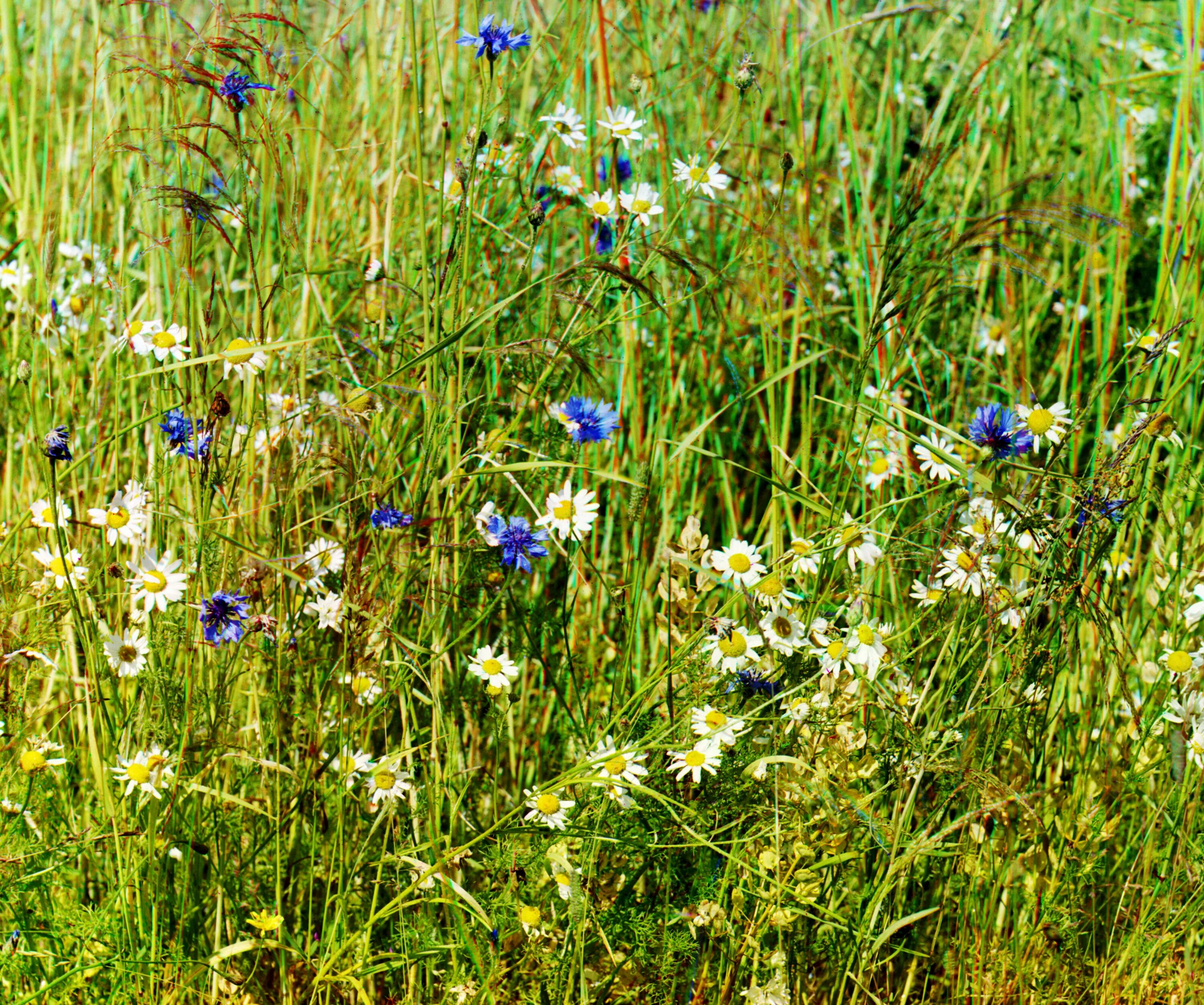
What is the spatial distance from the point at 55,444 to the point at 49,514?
0.90 ft

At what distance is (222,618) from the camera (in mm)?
1217

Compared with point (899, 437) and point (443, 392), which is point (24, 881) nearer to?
point (443, 392)

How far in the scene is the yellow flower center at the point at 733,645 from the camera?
122 cm

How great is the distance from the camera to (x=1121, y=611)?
63.3 inches

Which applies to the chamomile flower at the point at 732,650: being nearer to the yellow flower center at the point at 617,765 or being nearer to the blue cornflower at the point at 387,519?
the yellow flower center at the point at 617,765

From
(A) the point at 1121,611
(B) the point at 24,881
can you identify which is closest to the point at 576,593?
(B) the point at 24,881

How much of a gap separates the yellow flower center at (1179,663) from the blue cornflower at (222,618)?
1.13 m

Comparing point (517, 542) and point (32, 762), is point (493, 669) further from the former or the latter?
point (32, 762)

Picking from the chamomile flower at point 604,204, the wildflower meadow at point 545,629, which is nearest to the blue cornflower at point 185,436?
the wildflower meadow at point 545,629

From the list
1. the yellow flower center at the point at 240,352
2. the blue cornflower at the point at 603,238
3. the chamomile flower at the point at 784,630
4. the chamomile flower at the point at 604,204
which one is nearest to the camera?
the yellow flower center at the point at 240,352

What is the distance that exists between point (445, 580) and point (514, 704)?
0.26 m

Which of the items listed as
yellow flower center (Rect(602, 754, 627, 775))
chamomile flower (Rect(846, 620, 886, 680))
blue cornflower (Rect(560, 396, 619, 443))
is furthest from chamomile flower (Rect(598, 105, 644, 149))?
yellow flower center (Rect(602, 754, 627, 775))

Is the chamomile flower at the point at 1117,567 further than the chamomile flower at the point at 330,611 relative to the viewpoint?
Yes

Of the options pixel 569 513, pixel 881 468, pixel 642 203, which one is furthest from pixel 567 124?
pixel 881 468
